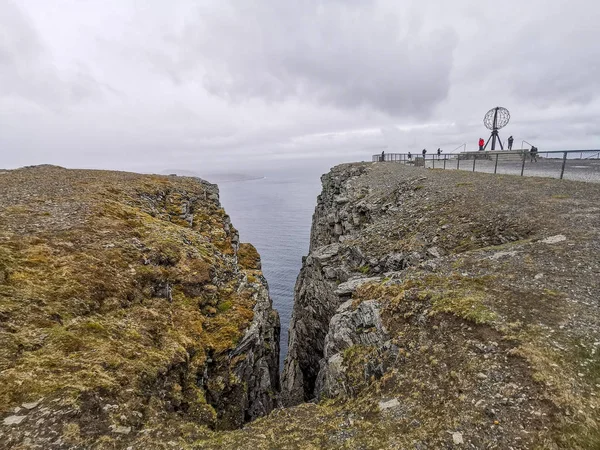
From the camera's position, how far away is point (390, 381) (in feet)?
25.4

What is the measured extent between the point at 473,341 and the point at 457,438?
2.79 metres

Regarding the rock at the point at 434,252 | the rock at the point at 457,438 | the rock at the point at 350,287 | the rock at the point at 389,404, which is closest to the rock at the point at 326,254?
the rock at the point at 350,287

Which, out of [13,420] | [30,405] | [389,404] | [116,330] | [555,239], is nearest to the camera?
[13,420]

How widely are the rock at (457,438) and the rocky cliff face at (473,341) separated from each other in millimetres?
18

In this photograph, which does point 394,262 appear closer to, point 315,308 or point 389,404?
point 315,308

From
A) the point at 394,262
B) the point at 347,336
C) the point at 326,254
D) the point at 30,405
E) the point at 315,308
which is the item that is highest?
the point at 30,405

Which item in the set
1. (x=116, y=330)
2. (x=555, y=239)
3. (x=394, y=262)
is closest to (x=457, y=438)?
(x=116, y=330)

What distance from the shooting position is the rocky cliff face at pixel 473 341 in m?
5.84

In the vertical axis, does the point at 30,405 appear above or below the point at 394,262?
above

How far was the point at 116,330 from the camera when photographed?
8688 millimetres

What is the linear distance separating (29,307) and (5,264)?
2270 millimetres

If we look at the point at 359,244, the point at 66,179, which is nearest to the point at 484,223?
the point at 359,244

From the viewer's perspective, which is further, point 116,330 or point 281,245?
point 281,245

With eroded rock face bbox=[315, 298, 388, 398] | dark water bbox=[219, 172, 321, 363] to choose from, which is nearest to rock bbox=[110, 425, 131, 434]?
eroded rock face bbox=[315, 298, 388, 398]
